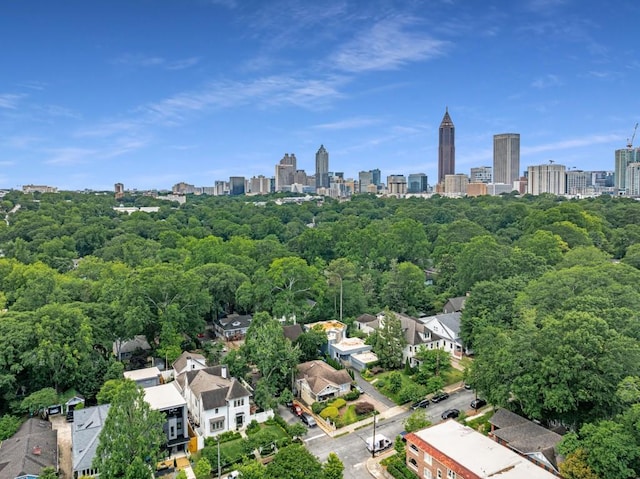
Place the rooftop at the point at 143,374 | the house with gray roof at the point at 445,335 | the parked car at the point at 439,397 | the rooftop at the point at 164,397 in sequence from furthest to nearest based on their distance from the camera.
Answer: the house with gray roof at the point at 445,335 < the rooftop at the point at 143,374 < the parked car at the point at 439,397 < the rooftop at the point at 164,397

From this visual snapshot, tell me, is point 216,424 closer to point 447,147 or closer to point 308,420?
point 308,420

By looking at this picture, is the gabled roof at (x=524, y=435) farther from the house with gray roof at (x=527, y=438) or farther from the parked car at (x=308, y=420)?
the parked car at (x=308, y=420)

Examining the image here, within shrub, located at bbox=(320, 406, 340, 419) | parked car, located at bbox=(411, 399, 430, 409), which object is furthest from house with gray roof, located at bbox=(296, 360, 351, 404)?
parked car, located at bbox=(411, 399, 430, 409)

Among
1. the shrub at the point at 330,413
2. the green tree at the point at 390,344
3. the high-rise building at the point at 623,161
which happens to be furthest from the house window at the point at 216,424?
the high-rise building at the point at 623,161

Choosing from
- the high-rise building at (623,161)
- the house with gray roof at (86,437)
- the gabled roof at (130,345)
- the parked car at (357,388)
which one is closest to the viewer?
the house with gray roof at (86,437)

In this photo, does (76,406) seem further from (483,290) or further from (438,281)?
(438,281)

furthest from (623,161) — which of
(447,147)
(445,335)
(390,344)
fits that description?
(390,344)

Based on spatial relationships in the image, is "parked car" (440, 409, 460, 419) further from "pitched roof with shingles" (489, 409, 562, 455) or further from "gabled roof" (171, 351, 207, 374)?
"gabled roof" (171, 351, 207, 374)
